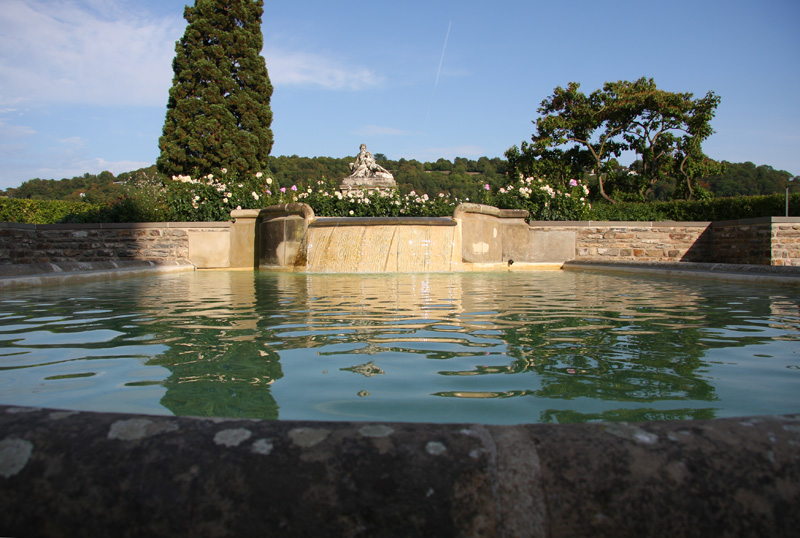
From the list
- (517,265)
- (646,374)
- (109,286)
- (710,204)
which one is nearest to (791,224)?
(710,204)

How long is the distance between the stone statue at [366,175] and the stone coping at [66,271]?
9798 millimetres

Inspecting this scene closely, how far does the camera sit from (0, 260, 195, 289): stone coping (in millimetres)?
7020

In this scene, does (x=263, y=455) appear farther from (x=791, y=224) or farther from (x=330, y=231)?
(x=791, y=224)

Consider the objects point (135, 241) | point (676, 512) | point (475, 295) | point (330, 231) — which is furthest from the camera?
point (135, 241)

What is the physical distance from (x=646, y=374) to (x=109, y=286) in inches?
280

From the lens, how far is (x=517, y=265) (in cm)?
1275

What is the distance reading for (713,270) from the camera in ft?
26.9

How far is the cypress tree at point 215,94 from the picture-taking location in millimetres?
26391

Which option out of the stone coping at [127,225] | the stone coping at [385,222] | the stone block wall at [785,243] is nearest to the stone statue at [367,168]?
the stone coping at [127,225]

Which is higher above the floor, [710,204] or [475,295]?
[710,204]

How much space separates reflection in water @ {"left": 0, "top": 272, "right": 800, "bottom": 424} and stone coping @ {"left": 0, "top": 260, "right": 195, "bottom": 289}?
2.37 metres

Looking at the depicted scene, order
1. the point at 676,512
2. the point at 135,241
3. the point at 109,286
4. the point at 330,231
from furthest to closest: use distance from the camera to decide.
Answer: the point at 135,241 → the point at 330,231 → the point at 109,286 → the point at 676,512

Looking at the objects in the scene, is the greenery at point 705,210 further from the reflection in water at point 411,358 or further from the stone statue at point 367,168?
the reflection in water at point 411,358

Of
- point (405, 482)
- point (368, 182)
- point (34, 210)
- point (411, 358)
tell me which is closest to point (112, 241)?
point (34, 210)
